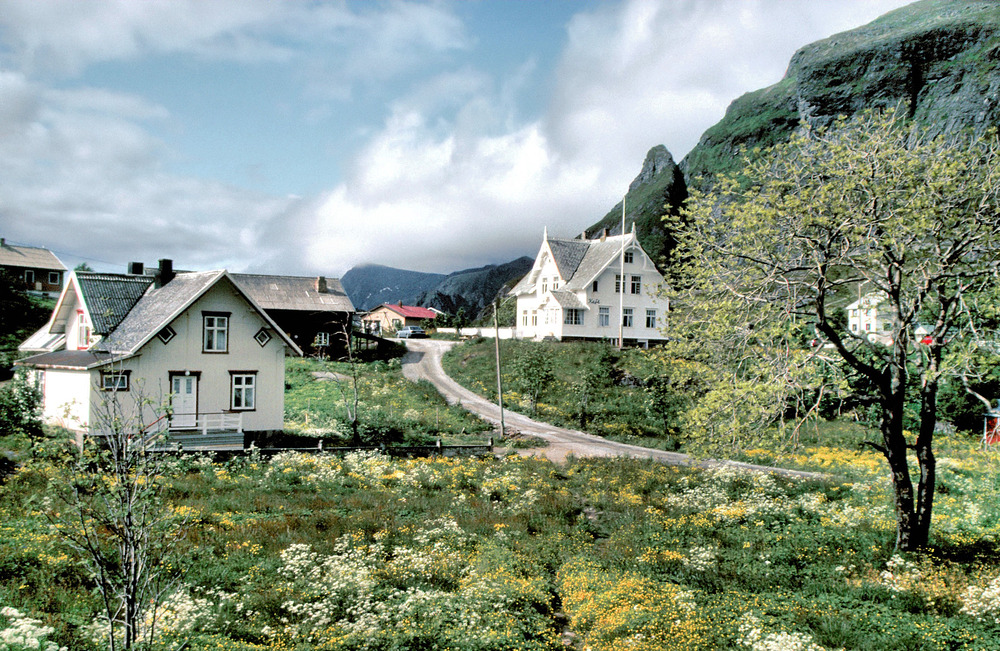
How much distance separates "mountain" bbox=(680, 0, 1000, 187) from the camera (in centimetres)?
10988

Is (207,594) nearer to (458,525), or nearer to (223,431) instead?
(458,525)

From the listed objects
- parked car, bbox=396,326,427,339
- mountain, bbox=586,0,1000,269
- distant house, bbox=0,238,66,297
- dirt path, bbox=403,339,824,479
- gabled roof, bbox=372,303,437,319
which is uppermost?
mountain, bbox=586,0,1000,269

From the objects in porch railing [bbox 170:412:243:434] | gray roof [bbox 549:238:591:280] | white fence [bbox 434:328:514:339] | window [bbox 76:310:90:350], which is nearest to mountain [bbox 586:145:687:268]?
gray roof [bbox 549:238:591:280]

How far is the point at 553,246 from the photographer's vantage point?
66125 millimetres

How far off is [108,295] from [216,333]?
7177 mm

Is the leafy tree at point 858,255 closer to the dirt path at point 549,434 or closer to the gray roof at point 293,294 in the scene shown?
the dirt path at point 549,434

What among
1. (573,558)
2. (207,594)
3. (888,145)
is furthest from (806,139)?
(207,594)

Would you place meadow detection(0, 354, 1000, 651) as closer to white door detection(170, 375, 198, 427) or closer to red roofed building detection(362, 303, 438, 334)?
white door detection(170, 375, 198, 427)

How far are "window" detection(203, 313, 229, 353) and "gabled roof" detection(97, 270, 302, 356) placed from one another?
59.6 inches

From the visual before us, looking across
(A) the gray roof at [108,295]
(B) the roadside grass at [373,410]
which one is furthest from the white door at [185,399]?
(B) the roadside grass at [373,410]

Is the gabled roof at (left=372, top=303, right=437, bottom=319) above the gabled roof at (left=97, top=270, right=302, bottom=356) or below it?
above

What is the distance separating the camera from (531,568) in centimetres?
1512

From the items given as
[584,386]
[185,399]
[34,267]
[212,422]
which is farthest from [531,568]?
[34,267]

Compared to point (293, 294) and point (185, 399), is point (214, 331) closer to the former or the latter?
point (185, 399)
